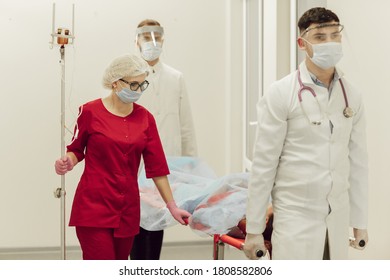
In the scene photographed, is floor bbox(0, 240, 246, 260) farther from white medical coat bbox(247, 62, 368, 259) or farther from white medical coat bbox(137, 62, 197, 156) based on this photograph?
white medical coat bbox(247, 62, 368, 259)

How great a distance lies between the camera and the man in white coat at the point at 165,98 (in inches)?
125

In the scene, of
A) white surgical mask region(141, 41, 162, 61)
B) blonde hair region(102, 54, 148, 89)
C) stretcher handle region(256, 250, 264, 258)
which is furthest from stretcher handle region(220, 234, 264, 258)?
white surgical mask region(141, 41, 162, 61)

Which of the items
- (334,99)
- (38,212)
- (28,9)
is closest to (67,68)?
(28,9)

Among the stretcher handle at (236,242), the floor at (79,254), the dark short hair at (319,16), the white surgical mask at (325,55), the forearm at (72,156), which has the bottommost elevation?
the floor at (79,254)

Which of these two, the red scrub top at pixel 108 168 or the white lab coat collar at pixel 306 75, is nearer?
the white lab coat collar at pixel 306 75

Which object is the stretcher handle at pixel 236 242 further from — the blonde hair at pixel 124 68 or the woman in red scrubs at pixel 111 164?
the blonde hair at pixel 124 68

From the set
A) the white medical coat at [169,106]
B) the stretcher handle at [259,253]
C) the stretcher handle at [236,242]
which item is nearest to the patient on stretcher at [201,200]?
the stretcher handle at [236,242]

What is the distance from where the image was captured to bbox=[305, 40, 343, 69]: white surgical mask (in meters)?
1.92

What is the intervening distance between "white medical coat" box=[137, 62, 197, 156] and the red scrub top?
838mm

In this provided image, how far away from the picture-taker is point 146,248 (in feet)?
9.47

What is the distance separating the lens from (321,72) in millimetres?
1974

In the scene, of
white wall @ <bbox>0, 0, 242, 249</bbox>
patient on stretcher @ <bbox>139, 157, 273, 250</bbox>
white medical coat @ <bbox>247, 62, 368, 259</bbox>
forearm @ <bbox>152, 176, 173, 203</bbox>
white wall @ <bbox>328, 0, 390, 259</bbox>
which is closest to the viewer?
white medical coat @ <bbox>247, 62, 368, 259</bbox>

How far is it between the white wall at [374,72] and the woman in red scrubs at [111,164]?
101 centimetres

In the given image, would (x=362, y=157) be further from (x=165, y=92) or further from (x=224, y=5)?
(x=224, y=5)
